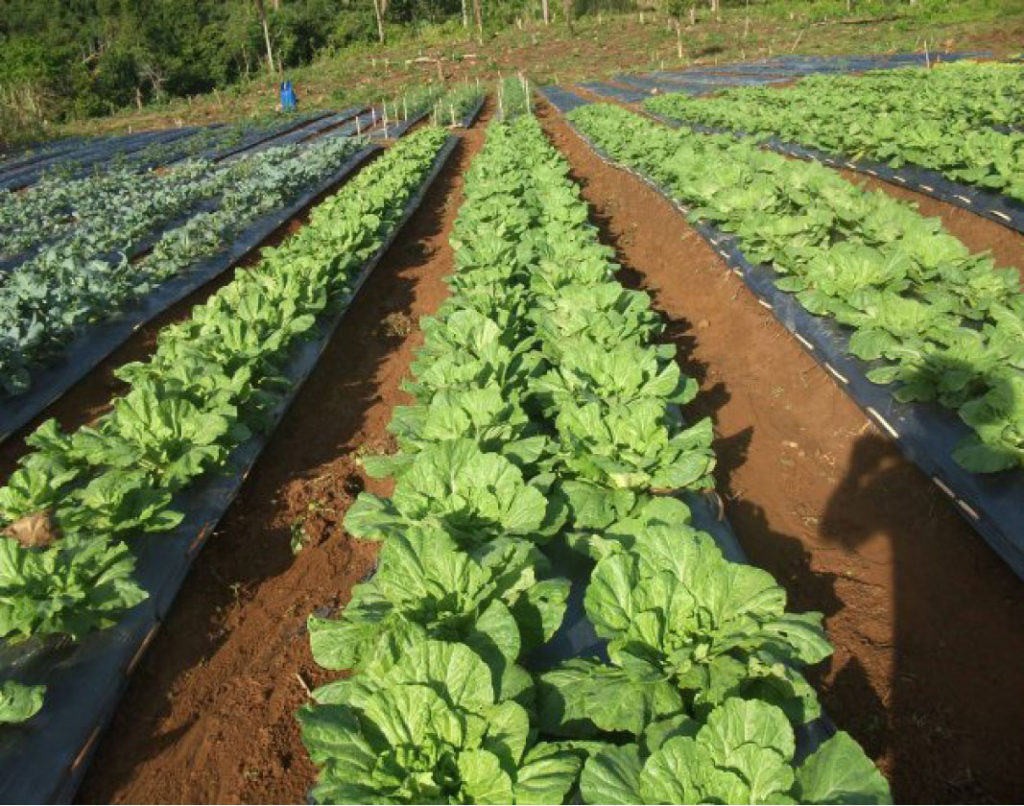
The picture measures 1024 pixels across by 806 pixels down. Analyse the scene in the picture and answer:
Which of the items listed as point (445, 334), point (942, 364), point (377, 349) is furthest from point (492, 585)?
point (377, 349)

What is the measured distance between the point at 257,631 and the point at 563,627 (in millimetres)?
1922

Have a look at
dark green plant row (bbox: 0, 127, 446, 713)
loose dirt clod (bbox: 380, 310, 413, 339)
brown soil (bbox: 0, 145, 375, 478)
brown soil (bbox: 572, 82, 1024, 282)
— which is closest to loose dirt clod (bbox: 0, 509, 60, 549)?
dark green plant row (bbox: 0, 127, 446, 713)

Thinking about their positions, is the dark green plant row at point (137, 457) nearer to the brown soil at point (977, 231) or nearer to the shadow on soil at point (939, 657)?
the shadow on soil at point (939, 657)

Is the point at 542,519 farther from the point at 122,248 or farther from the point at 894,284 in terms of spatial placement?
the point at 122,248

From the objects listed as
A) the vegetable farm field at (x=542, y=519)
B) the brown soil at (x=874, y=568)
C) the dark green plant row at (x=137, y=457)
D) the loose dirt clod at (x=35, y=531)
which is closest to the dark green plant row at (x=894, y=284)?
the vegetable farm field at (x=542, y=519)

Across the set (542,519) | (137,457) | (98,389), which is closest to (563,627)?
(542,519)

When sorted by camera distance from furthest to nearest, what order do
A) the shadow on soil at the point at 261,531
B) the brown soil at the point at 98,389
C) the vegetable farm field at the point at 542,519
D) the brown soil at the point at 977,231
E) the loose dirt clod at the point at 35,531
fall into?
the brown soil at the point at 977,231
the brown soil at the point at 98,389
the loose dirt clod at the point at 35,531
the shadow on soil at the point at 261,531
the vegetable farm field at the point at 542,519

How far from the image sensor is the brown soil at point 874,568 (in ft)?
9.37

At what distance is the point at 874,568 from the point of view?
12.2 ft

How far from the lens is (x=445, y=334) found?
4.90 meters

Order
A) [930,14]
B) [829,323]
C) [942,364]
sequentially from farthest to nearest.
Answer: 1. [930,14]
2. [829,323]
3. [942,364]

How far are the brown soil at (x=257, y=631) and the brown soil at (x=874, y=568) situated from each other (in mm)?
2627

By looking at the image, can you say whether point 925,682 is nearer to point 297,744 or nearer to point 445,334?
point 297,744

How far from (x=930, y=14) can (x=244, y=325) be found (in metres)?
48.6
